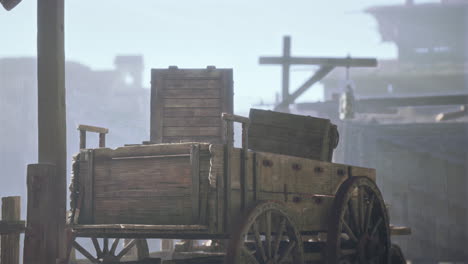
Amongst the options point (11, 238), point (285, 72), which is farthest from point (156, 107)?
point (285, 72)

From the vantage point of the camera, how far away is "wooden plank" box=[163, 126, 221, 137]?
9.42 metres

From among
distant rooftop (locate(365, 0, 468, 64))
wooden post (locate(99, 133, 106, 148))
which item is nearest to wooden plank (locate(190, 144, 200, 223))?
wooden post (locate(99, 133, 106, 148))

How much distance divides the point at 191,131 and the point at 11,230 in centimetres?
271

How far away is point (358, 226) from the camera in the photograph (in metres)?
8.36

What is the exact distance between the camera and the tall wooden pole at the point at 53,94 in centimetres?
714

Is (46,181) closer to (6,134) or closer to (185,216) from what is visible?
(185,216)

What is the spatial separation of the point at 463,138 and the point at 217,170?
48.6ft

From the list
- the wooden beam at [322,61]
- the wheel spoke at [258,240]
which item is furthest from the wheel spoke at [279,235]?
the wooden beam at [322,61]

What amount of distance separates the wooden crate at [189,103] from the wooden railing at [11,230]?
78.7 inches

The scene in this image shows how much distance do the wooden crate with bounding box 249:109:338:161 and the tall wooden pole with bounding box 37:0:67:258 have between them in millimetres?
2138

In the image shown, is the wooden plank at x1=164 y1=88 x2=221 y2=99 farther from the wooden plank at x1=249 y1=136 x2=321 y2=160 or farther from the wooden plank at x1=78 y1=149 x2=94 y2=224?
the wooden plank at x1=78 y1=149 x2=94 y2=224

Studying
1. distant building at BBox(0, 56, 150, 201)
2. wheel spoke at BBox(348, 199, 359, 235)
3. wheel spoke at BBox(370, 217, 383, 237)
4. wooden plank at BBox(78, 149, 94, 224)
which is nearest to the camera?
wooden plank at BBox(78, 149, 94, 224)

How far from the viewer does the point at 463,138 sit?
64.8 feet

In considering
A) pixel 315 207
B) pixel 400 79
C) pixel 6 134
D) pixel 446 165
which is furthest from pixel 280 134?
pixel 6 134
